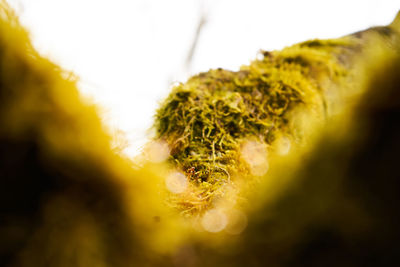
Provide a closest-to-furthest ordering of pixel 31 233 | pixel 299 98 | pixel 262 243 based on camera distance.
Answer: pixel 31 233 < pixel 262 243 < pixel 299 98

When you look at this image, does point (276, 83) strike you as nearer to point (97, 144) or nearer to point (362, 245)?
point (362, 245)

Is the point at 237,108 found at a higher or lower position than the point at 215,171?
higher

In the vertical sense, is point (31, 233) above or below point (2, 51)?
below

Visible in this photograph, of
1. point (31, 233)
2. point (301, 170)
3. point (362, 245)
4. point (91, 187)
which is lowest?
point (31, 233)

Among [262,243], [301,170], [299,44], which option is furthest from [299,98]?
[262,243]

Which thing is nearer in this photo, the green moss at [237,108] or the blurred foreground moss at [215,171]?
the blurred foreground moss at [215,171]

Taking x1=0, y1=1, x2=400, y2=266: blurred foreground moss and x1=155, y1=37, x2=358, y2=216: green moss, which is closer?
x1=0, y1=1, x2=400, y2=266: blurred foreground moss

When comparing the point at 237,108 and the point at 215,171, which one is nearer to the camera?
the point at 215,171

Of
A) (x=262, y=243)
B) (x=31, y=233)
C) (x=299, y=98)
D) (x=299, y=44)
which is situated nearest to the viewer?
(x=31, y=233)
